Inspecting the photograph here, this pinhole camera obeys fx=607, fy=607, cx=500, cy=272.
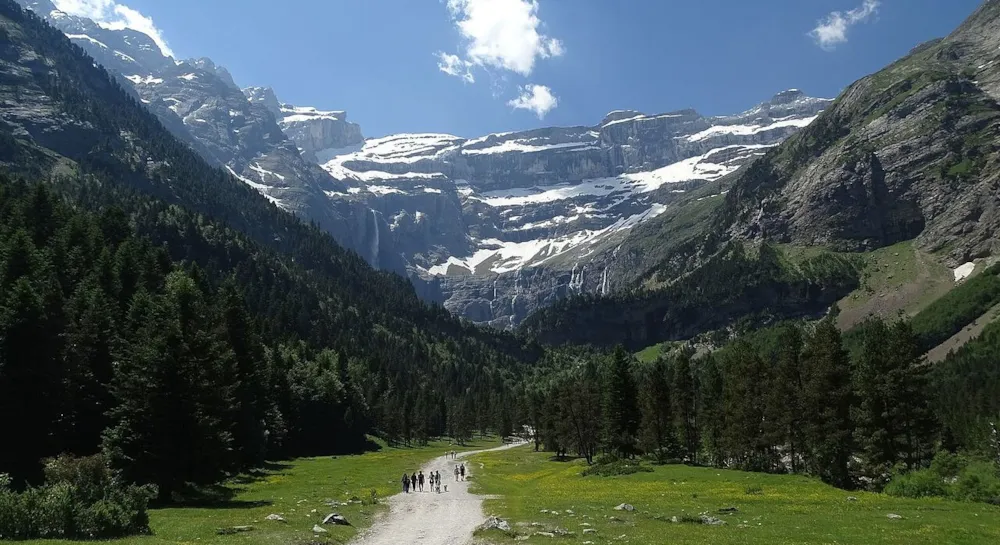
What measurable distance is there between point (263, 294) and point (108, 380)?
155 meters

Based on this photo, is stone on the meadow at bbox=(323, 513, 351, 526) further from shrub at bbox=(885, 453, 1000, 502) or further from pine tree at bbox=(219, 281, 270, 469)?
shrub at bbox=(885, 453, 1000, 502)

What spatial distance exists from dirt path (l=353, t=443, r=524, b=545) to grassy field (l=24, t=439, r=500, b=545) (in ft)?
4.34

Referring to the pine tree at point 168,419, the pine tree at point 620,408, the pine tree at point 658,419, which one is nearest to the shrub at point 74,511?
the pine tree at point 168,419

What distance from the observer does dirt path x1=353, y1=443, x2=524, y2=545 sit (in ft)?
95.9

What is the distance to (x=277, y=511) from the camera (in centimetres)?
3581

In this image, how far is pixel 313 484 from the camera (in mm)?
56781

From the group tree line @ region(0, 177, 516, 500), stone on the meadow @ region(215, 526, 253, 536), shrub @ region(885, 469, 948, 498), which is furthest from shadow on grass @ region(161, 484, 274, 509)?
shrub @ region(885, 469, 948, 498)

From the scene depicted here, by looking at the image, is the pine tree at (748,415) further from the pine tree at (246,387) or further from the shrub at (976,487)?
the pine tree at (246,387)

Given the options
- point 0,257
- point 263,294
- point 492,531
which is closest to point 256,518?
point 492,531

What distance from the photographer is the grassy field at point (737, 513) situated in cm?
2561

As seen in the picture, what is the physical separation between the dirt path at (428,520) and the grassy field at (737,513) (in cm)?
179

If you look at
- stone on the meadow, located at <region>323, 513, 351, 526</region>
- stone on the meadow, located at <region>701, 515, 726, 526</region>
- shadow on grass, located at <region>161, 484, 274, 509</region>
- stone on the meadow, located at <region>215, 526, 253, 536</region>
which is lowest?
stone on the meadow, located at <region>701, 515, 726, 526</region>

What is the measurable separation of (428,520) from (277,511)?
8.90m

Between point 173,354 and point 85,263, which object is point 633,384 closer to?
point 173,354
